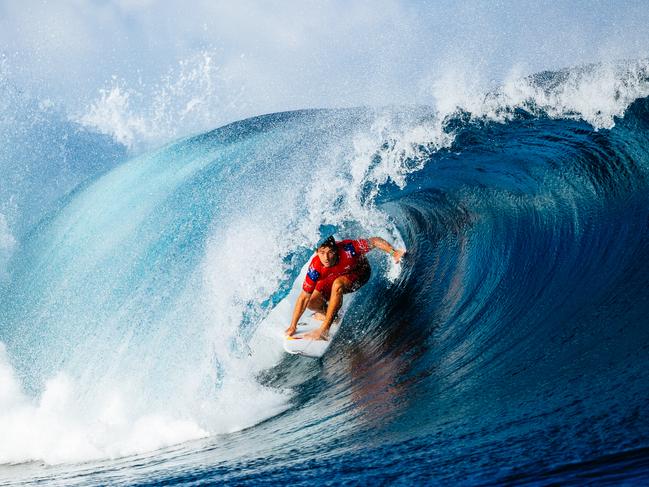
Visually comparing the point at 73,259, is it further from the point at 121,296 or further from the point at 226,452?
the point at 226,452

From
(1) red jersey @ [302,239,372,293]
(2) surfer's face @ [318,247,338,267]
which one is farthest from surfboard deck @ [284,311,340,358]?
(2) surfer's face @ [318,247,338,267]

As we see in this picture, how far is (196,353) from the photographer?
17.7ft

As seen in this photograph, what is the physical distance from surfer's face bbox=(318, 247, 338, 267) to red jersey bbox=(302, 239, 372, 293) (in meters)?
0.07

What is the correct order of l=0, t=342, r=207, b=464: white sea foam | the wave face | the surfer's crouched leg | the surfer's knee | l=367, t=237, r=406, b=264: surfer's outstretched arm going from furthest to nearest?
l=367, t=237, r=406, b=264: surfer's outstretched arm < the surfer's crouched leg < the surfer's knee < l=0, t=342, r=207, b=464: white sea foam < the wave face

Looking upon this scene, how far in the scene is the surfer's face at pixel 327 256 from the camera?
5.22m

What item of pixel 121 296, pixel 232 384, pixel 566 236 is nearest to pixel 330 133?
pixel 121 296

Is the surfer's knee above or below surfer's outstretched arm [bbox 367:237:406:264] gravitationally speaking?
below

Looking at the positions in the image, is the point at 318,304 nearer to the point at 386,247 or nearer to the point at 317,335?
the point at 317,335

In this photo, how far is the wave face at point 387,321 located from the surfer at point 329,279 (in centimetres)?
41

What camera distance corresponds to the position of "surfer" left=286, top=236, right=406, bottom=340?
17.7 ft

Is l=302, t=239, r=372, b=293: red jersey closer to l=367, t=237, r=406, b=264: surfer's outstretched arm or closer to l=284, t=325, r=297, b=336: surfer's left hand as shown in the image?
l=367, t=237, r=406, b=264: surfer's outstretched arm

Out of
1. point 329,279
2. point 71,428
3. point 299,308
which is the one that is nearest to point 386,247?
point 329,279

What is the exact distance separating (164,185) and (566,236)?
10865mm

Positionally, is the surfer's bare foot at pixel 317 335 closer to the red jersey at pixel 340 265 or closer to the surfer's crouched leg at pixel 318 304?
the surfer's crouched leg at pixel 318 304
